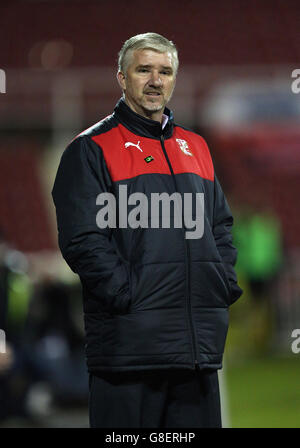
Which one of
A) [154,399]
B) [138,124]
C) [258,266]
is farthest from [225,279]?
[258,266]

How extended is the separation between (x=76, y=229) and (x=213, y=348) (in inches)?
21.9

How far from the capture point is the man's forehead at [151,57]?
2738mm

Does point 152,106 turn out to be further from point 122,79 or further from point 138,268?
point 138,268

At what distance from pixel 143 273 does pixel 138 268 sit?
0.9 inches

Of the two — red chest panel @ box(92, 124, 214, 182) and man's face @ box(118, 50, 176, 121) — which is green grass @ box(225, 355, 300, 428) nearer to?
red chest panel @ box(92, 124, 214, 182)

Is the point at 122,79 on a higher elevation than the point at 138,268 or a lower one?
higher

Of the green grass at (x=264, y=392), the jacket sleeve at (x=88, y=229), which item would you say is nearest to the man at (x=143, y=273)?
the jacket sleeve at (x=88, y=229)

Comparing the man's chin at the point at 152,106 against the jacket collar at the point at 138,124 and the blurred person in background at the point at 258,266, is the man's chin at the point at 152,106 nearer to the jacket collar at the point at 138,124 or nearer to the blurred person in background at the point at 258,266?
the jacket collar at the point at 138,124

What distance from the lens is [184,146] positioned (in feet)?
9.39

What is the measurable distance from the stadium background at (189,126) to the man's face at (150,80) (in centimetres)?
269

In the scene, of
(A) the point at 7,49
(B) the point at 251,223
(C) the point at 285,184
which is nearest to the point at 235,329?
(B) the point at 251,223

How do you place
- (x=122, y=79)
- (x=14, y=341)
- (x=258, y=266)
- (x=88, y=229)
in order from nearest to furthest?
(x=88, y=229)
(x=122, y=79)
(x=14, y=341)
(x=258, y=266)

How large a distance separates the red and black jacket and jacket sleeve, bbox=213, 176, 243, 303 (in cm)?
7


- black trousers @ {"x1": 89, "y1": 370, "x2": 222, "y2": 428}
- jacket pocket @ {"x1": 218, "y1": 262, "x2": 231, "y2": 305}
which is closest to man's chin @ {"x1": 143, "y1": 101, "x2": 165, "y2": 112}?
jacket pocket @ {"x1": 218, "y1": 262, "x2": 231, "y2": 305}
